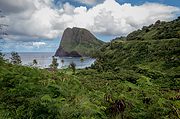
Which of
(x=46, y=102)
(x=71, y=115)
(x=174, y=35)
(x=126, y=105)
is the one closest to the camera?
(x=71, y=115)

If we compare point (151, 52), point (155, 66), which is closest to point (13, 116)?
point (155, 66)

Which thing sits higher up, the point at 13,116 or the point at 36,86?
the point at 36,86

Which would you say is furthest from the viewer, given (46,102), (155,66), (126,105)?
(155,66)

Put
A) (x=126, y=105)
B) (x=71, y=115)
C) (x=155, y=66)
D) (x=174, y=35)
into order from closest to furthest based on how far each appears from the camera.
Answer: (x=71, y=115) < (x=126, y=105) < (x=155, y=66) < (x=174, y=35)

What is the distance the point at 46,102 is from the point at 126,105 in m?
3.39

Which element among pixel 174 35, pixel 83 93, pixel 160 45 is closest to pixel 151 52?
pixel 160 45

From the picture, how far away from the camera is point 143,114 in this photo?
11312mm

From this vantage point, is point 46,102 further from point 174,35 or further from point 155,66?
point 174,35

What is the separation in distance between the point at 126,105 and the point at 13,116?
180 inches

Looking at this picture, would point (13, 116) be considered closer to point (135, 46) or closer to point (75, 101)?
point (75, 101)

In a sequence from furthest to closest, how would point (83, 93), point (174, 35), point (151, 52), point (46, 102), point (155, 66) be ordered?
point (174, 35) → point (151, 52) → point (155, 66) → point (83, 93) → point (46, 102)

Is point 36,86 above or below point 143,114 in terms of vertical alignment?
above

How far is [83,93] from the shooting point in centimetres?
1369

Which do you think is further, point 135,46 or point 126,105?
point 135,46
